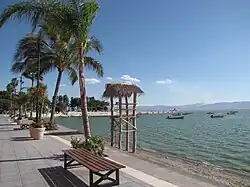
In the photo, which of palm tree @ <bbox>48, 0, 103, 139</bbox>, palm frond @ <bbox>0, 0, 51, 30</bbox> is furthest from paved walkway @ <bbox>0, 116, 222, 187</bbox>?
palm frond @ <bbox>0, 0, 51, 30</bbox>

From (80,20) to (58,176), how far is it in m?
5.11

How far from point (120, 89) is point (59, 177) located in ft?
36.9

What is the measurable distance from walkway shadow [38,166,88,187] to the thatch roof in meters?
10.4

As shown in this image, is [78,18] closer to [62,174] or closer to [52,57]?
[62,174]

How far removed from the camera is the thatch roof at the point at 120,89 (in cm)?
1745

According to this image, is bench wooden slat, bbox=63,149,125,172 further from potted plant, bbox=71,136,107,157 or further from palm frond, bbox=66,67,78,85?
palm frond, bbox=66,67,78,85

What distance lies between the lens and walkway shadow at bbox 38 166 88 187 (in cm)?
588

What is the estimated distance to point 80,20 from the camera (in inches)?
347

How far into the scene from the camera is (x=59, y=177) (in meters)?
6.45

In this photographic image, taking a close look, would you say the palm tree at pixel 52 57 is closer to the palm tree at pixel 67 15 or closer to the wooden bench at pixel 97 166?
the palm tree at pixel 67 15

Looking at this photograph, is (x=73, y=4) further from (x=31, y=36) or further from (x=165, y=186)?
(x=31, y=36)

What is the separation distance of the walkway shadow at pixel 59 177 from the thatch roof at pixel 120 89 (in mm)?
10364

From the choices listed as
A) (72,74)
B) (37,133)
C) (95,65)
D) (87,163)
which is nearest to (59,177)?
(87,163)

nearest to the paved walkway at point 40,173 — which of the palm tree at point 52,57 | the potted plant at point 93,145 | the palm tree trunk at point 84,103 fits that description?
the potted plant at point 93,145
